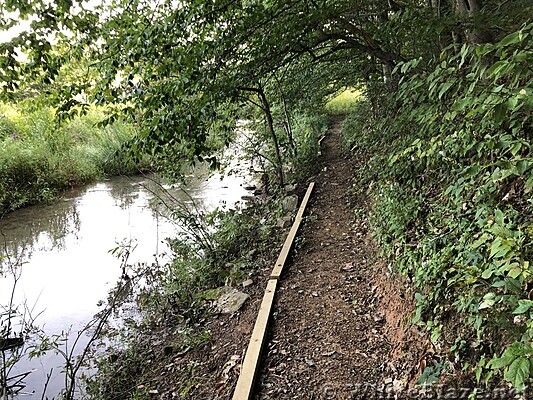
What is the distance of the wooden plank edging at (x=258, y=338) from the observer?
2.58 m

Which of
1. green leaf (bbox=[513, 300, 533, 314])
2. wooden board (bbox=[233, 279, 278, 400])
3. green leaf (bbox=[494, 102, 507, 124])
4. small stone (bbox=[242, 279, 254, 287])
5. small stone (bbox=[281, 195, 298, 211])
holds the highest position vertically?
small stone (bbox=[281, 195, 298, 211])

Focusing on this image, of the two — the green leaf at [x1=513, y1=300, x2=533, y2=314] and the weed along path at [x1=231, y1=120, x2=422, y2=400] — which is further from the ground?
the weed along path at [x1=231, y1=120, x2=422, y2=400]

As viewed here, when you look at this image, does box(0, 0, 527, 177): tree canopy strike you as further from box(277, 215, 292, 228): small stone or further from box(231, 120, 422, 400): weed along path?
box(277, 215, 292, 228): small stone

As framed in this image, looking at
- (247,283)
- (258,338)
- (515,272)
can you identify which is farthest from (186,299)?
(515,272)

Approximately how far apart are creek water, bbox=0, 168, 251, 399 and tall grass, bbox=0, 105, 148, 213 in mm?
575

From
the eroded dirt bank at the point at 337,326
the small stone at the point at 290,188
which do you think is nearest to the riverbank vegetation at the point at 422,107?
the eroded dirt bank at the point at 337,326

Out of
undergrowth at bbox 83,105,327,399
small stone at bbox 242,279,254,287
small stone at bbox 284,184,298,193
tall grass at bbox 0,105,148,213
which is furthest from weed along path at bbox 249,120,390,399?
tall grass at bbox 0,105,148,213

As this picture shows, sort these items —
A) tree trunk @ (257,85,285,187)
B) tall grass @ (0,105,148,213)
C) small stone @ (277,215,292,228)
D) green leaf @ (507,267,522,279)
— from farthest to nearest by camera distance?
tall grass @ (0,105,148,213) → tree trunk @ (257,85,285,187) → small stone @ (277,215,292,228) → green leaf @ (507,267,522,279)

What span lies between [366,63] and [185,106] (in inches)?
194

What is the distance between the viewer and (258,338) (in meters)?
3.08

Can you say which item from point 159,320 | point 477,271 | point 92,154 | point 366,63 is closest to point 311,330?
point 477,271

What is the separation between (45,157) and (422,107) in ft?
39.0

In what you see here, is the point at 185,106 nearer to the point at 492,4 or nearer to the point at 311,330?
the point at 311,330

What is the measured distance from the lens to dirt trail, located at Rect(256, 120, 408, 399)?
2.66m
